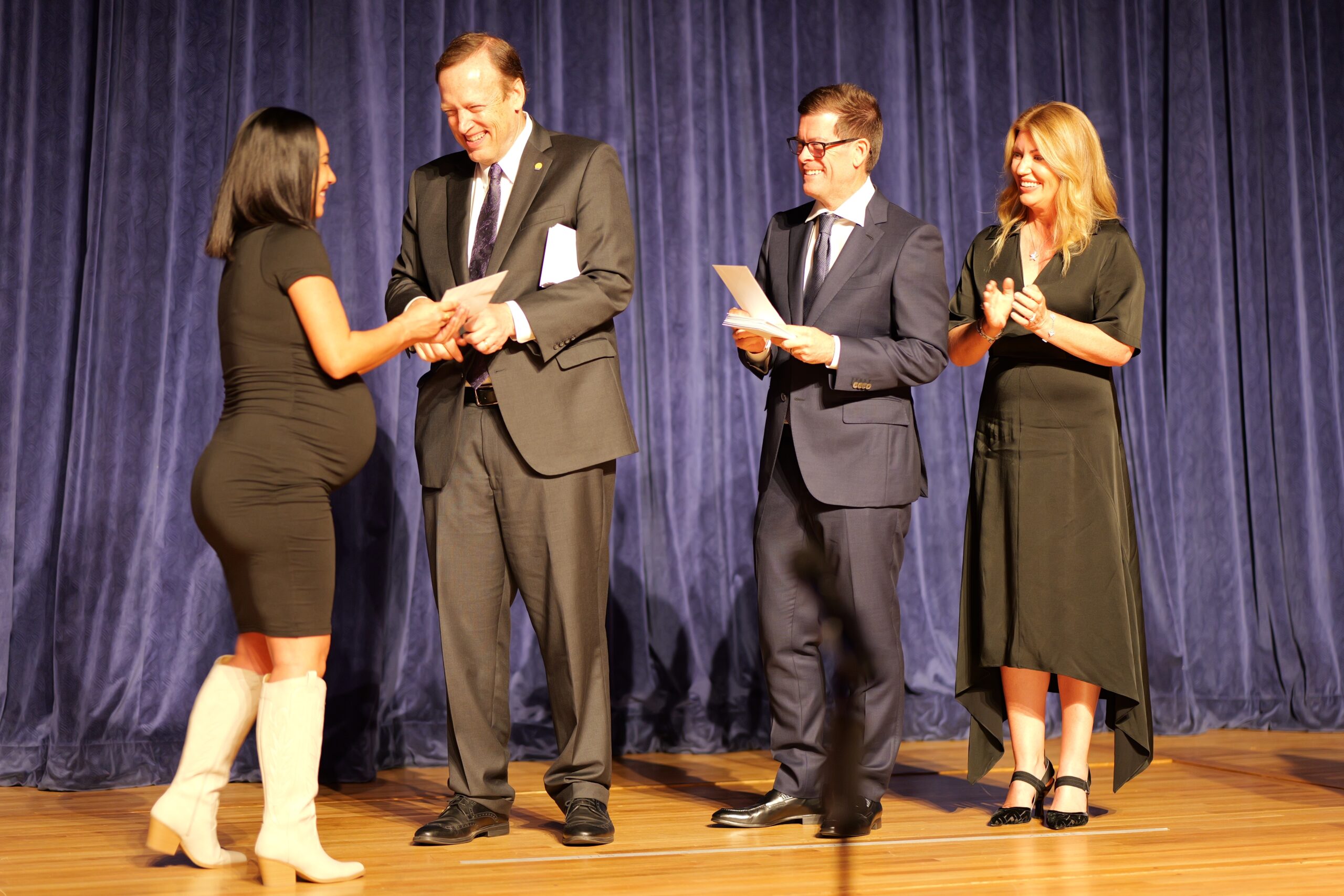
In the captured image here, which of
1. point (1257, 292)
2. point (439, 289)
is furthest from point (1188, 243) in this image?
point (439, 289)

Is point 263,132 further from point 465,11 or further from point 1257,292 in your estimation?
point 1257,292

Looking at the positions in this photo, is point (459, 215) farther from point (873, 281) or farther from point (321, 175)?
point (873, 281)

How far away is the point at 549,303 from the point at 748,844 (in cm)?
120

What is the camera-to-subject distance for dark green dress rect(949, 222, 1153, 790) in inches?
109

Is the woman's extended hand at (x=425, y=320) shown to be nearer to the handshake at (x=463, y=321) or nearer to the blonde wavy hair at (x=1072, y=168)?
the handshake at (x=463, y=321)

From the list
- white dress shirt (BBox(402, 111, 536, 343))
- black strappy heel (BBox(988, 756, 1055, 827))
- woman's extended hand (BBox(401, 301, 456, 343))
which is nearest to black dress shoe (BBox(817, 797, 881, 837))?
black strappy heel (BBox(988, 756, 1055, 827))

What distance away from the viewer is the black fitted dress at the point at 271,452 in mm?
2219

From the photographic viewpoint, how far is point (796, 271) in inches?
113

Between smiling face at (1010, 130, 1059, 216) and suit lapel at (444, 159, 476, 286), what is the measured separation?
4.12 feet

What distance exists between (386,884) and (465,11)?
294 cm

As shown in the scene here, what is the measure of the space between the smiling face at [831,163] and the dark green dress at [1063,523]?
16.8 inches

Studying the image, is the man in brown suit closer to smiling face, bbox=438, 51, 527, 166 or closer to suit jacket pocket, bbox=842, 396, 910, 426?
A: smiling face, bbox=438, 51, 527, 166

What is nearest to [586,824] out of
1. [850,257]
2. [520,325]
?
[520,325]

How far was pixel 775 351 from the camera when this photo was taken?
2873mm
